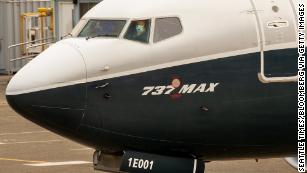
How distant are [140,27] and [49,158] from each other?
9.30 m

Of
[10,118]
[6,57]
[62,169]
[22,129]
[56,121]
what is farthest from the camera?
[6,57]

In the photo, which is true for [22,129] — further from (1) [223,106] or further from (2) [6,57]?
(2) [6,57]

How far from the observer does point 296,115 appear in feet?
38.0

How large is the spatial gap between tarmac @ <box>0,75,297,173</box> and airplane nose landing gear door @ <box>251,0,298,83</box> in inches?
256

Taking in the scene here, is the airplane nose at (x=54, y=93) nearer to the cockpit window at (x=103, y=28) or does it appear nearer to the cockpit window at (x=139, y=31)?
the cockpit window at (x=103, y=28)

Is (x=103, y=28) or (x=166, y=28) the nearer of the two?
(x=166, y=28)

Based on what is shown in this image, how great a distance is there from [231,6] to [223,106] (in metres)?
1.35

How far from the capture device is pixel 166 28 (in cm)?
1141

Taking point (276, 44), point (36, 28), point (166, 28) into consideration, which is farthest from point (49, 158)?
point (36, 28)

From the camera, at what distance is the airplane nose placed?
35.9ft

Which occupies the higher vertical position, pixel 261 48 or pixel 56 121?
pixel 261 48

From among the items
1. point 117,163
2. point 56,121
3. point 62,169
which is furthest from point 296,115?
point 62,169

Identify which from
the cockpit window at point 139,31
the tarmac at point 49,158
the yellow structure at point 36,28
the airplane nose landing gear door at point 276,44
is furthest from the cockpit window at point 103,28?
the yellow structure at point 36,28

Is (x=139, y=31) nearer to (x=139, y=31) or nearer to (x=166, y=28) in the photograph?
(x=139, y=31)
